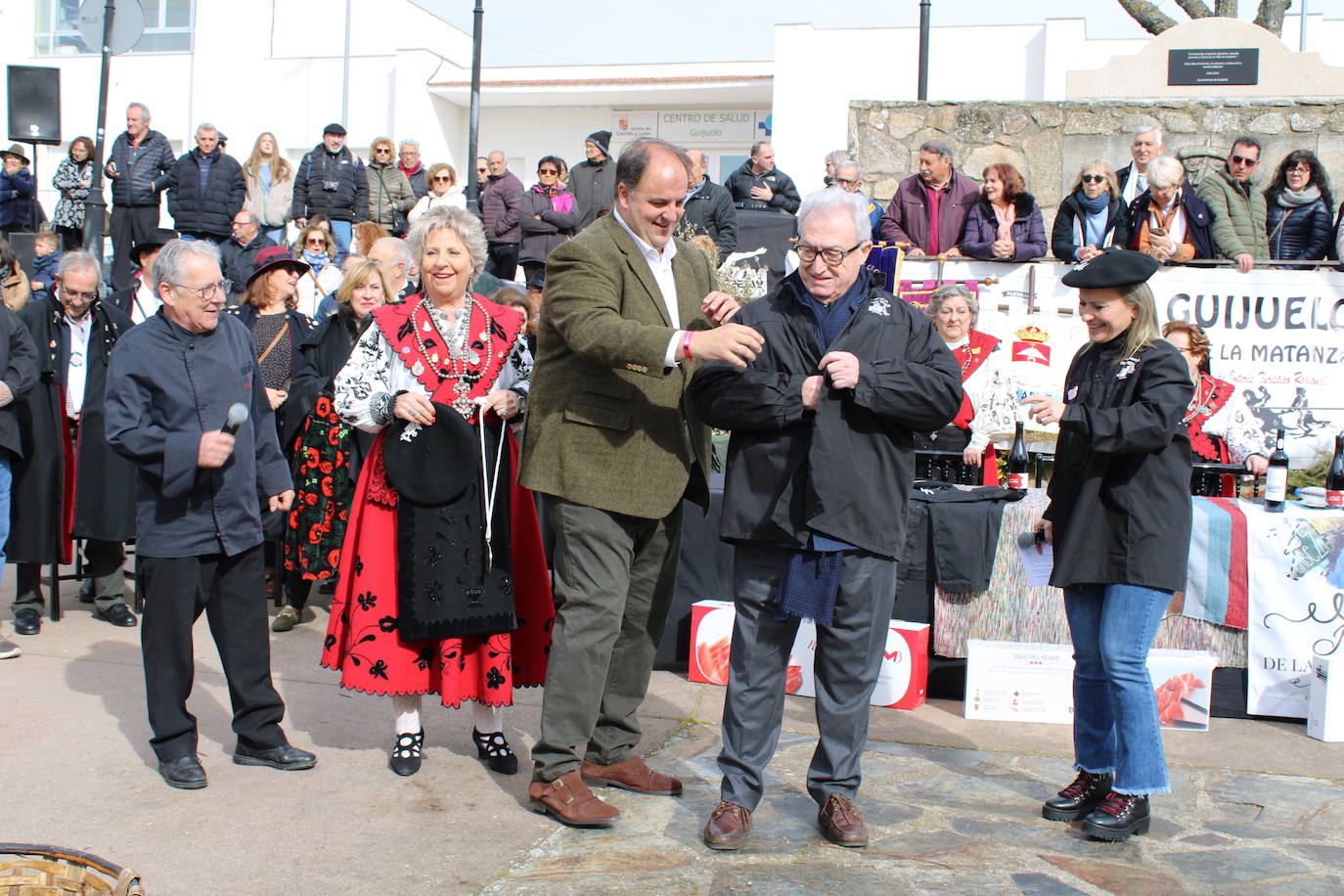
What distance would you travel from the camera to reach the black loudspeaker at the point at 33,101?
14.5 m

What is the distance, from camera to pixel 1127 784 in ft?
12.7

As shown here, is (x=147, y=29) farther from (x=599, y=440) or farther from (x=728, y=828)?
(x=728, y=828)

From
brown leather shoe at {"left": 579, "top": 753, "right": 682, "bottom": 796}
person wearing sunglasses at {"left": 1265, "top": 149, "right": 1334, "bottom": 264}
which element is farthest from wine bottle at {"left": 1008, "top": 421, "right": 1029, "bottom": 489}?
person wearing sunglasses at {"left": 1265, "top": 149, "right": 1334, "bottom": 264}

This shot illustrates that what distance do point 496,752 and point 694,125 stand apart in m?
21.9

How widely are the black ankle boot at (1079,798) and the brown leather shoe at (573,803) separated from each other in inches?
53.1

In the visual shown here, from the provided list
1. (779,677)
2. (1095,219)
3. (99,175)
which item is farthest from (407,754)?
(99,175)

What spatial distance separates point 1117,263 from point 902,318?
0.73 metres

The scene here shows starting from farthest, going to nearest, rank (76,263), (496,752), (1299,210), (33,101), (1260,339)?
(33,101), (1299,210), (1260,339), (76,263), (496,752)

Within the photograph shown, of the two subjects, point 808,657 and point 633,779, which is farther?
point 808,657

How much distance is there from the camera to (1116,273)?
3838mm

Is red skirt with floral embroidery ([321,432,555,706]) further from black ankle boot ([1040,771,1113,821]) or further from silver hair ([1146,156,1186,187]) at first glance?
silver hair ([1146,156,1186,187])

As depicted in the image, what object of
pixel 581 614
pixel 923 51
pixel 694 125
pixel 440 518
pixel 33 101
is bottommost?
pixel 581 614

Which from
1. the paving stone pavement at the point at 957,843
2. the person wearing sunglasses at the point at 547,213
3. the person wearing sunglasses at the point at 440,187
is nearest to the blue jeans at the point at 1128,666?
the paving stone pavement at the point at 957,843

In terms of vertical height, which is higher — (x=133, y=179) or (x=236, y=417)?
(x=133, y=179)
